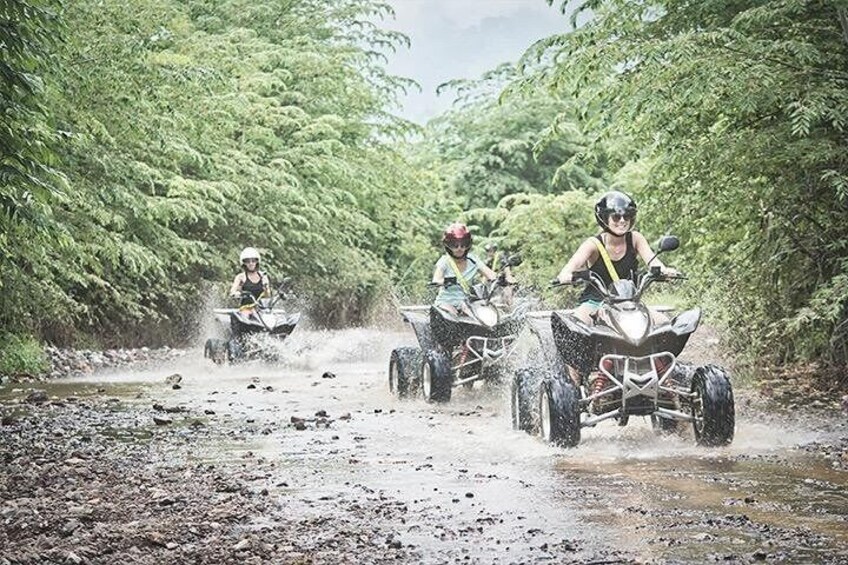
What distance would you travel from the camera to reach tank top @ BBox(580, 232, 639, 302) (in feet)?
33.1

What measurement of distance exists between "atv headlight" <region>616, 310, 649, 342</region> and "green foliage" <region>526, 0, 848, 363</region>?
2.52 m

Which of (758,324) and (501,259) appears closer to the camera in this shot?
(501,259)

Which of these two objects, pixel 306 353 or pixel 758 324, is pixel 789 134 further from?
pixel 306 353

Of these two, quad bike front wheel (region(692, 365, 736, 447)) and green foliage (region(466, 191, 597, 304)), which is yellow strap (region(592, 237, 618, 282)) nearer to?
quad bike front wheel (region(692, 365, 736, 447))

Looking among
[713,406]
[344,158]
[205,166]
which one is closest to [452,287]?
[713,406]

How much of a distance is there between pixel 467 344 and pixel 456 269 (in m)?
0.91

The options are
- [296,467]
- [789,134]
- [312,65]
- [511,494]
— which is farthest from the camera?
[312,65]

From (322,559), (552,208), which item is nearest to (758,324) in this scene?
(322,559)

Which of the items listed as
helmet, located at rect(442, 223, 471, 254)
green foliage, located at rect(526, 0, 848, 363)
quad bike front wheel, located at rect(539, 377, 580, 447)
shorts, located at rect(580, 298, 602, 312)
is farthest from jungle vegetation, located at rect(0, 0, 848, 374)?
quad bike front wheel, located at rect(539, 377, 580, 447)

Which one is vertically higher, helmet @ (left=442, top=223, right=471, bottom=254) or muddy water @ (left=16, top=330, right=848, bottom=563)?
helmet @ (left=442, top=223, right=471, bottom=254)

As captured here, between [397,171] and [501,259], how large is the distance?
858 inches

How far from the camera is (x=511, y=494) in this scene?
744 centimetres

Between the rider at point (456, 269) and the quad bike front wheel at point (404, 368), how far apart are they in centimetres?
72

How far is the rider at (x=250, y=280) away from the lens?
20.3 metres
